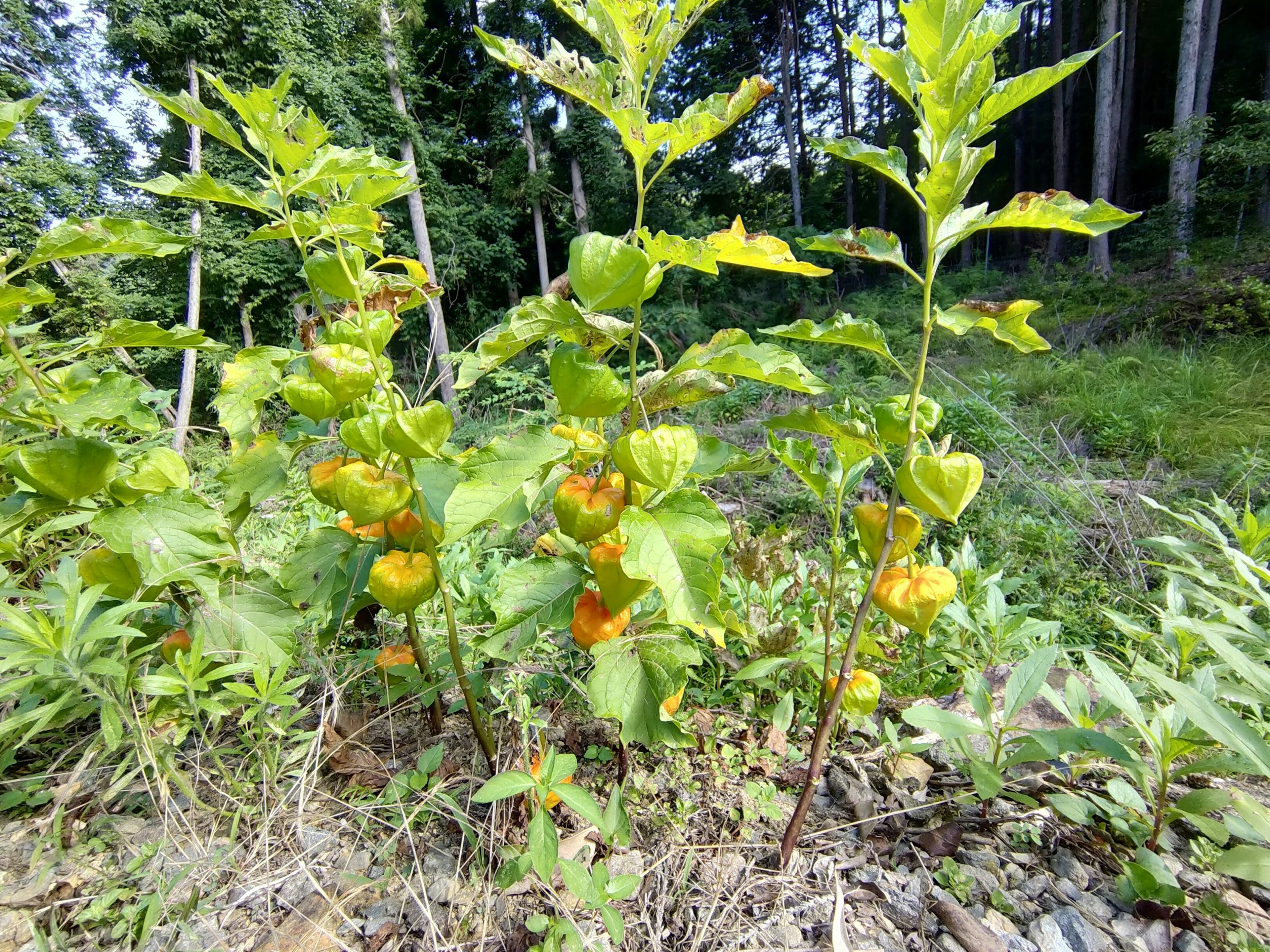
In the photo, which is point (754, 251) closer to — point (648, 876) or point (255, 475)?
point (255, 475)

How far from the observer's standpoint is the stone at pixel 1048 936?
0.82 meters

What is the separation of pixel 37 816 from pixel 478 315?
12.4 m

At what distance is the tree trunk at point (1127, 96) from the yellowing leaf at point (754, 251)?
49.9 feet

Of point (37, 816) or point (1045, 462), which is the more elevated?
point (37, 816)

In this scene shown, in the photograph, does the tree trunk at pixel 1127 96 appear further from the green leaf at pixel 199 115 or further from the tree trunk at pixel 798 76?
the green leaf at pixel 199 115

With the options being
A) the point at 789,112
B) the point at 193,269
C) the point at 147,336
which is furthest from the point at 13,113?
the point at 789,112

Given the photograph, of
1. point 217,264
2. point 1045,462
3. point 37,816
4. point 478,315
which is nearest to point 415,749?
point 37,816

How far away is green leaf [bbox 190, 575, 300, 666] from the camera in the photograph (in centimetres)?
101

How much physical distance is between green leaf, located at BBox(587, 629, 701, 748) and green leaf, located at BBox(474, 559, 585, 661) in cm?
9

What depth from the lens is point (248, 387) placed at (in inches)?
35.4

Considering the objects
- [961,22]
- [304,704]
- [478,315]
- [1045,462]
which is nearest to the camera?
[961,22]

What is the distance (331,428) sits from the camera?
1.19 m

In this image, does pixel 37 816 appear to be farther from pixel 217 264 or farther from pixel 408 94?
pixel 408 94

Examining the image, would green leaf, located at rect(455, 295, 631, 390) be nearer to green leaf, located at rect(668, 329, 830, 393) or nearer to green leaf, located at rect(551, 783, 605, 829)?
green leaf, located at rect(668, 329, 830, 393)
